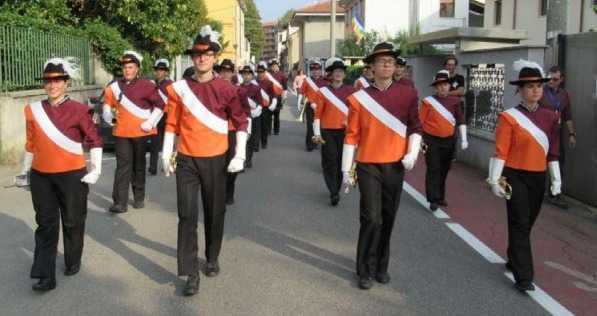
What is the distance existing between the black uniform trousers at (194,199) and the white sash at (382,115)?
126 cm

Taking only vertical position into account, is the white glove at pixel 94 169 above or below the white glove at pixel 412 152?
below

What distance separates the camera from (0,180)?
10.1 meters

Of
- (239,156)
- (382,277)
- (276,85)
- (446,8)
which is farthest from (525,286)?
(446,8)

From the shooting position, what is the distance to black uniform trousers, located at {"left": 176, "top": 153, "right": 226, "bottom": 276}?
5074mm

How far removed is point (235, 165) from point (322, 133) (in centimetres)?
373

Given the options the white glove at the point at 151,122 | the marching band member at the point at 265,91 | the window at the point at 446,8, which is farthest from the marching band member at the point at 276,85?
the window at the point at 446,8

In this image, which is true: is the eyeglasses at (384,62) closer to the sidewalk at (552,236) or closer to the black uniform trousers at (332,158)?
the sidewalk at (552,236)

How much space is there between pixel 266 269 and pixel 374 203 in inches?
46.4

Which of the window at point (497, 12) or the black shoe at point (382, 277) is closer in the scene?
the black shoe at point (382, 277)

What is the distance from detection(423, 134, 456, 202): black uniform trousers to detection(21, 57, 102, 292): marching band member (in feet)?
14.6

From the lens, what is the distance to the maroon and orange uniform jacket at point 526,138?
520 cm

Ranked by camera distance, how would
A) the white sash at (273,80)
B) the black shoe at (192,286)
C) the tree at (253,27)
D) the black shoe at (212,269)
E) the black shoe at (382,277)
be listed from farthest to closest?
the tree at (253,27), the white sash at (273,80), the black shoe at (212,269), the black shoe at (382,277), the black shoe at (192,286)

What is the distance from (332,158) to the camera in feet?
28.2

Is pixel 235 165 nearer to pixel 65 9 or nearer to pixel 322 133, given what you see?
pixel 322 133
